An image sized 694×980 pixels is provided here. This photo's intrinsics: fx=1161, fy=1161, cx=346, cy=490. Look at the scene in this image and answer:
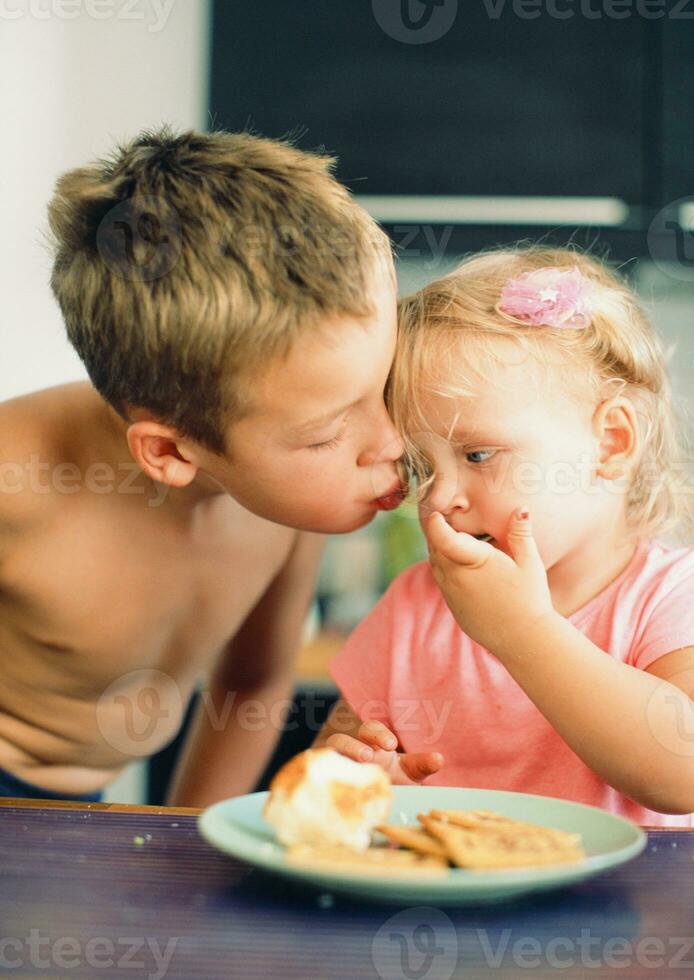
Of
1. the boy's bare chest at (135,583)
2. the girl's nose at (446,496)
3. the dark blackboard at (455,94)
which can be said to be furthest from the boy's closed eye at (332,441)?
the dark blackboard at (455,94)

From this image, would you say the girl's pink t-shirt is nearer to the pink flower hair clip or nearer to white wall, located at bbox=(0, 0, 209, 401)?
the pink flower hair clip

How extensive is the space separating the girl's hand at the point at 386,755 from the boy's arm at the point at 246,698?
511mm

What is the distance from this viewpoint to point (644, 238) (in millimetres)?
2842

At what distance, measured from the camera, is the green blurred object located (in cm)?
292

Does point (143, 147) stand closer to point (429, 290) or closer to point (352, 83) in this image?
point (429, 290)

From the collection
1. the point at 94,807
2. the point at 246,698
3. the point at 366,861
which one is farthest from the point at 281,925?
the point at 246,698

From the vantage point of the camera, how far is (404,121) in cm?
296

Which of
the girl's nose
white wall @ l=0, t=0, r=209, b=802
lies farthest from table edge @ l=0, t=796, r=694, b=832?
white wall @ l=0, t=0, r=209, b=802

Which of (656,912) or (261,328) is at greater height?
(261,328)

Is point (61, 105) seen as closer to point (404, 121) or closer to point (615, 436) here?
point (404, 121)

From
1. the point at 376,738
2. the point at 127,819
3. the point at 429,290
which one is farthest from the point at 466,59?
the point at 127,819

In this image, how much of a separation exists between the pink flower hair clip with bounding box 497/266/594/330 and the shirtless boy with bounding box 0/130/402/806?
0.45 feet

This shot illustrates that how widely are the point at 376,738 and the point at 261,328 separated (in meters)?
0.38

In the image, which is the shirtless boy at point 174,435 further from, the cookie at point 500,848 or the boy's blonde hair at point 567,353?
the cookie at point 500,848
